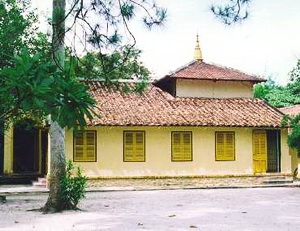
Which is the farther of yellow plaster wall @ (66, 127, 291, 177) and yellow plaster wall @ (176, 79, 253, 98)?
yellow plaster wall @ (176, 79, 253, 98)

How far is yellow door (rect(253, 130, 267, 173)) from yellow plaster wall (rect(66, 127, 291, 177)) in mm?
239

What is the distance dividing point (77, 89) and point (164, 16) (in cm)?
314

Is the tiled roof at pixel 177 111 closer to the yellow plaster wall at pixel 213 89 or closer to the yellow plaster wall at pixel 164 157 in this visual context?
the yellow plaster wall at pixel 213 89

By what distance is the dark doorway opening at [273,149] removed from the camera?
21.0 meters

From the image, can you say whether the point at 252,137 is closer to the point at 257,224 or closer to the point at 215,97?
the point at 215,97

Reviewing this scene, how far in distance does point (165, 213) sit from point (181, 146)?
8496 millimetres

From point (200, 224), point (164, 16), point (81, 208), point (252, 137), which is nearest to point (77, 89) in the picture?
point (164, 16)

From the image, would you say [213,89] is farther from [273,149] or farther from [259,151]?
[273,149]

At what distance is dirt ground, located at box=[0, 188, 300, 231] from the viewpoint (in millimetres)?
9414

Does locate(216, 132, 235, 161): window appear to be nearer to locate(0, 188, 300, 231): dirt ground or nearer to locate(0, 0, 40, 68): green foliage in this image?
locate(0, 188, 300, 231): dirt ground

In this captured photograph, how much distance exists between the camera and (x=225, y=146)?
20.2 meters

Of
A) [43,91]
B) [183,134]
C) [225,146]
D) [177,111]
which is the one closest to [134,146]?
[183,134]

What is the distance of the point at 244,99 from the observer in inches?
878

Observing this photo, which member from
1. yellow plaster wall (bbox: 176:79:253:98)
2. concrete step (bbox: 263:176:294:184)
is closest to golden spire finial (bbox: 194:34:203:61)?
yellow plaster wall (bbox: 176:79:253:98)
